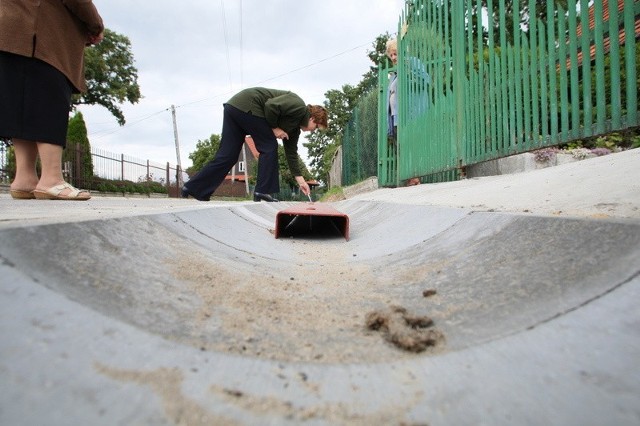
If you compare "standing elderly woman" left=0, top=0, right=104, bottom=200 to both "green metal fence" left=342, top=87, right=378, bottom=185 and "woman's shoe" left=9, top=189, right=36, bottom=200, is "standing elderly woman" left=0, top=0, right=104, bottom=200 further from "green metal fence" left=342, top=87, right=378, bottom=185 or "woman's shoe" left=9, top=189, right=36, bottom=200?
"green metal fence" left=342, top=87, right=378, bottom=185

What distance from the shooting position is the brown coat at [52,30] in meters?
2.47

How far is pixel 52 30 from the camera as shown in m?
2.66

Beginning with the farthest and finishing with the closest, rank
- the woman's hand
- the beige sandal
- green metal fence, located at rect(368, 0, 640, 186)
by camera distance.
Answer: the woman's hand < the beige sandal < green metal fence, located at rect(368, 0, 640, 186)

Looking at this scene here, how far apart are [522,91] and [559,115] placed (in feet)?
1.26

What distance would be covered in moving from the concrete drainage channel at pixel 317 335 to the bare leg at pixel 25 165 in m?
2.13

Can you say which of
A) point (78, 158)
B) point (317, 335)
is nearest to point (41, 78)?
point (317, 335)

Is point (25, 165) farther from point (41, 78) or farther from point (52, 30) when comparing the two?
point (52, 30)

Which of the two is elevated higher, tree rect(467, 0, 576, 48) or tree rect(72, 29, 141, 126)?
tree rect(72, 29, 141, 126)

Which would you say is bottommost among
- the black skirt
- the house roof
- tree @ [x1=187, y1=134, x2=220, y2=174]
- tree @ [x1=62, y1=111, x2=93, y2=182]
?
the black skirt

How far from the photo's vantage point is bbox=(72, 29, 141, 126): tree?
2328cm

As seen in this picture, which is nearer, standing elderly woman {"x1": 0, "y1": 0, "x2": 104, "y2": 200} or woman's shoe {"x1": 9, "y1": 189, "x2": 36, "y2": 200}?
standing elderly woman {"x1": 0, "y1": 0, "x2": 104, "y2": 200}

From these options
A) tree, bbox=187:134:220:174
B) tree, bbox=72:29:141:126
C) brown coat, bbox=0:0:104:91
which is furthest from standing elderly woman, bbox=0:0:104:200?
tree, bbox=187:134:220:174

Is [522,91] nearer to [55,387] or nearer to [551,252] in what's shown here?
[551,252]

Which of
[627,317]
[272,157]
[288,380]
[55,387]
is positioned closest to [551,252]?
[627,317]
